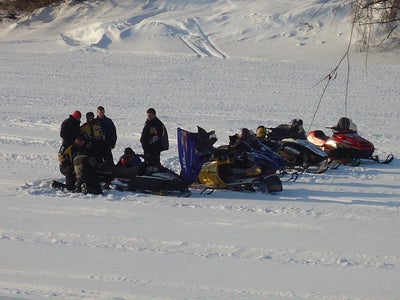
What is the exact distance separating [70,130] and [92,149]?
485mm

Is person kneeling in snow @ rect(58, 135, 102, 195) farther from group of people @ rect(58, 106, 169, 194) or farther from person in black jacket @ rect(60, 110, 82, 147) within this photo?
person in black jacket @ rect(60, 110, 82, 147)

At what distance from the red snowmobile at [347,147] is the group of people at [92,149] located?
3.26m

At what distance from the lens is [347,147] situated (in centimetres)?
1393

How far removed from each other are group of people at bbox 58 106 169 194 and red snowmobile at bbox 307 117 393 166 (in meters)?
3.26

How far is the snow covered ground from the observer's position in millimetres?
7387

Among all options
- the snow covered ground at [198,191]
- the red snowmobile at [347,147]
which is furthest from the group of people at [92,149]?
the red snowmobile at [347,147]

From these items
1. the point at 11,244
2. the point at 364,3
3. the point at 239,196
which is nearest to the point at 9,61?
the point at 239,196

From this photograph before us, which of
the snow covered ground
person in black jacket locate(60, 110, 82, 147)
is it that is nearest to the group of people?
person in black jacket locate(60, 110, 82, 147)

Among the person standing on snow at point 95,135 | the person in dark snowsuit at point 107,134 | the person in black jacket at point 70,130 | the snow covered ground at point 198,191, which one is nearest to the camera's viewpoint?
the snow covered ground at point 198,191

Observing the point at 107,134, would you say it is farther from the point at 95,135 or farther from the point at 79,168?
the point at 79,168

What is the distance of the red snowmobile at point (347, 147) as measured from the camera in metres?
13.9

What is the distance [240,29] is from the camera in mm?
33156

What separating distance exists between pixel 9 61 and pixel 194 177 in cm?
1952

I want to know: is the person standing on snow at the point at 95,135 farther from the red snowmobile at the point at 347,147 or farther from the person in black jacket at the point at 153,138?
the red snowmobile at the point at 347,147
